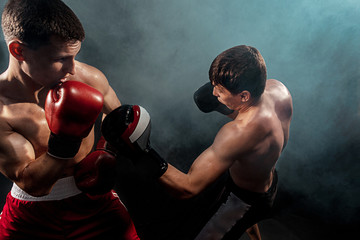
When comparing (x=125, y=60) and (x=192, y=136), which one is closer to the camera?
(x=125, y=60)

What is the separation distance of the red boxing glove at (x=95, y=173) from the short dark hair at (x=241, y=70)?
84cm

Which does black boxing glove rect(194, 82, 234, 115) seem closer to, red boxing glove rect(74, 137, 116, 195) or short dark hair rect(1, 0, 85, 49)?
red boxing glove rect(74, 137, 116, 195)

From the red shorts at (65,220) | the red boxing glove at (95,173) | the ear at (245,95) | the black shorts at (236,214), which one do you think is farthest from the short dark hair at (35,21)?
the black shorts at (236,214)

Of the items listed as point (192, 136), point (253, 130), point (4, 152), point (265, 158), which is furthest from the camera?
point (192, 136)

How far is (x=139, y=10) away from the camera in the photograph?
2400mm

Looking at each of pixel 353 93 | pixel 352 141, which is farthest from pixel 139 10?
pixel 352 141

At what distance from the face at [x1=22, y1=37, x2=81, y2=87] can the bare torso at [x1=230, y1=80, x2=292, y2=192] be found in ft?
3.20

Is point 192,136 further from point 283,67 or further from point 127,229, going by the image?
point 127,229

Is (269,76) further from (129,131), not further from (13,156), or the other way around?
(13,156)

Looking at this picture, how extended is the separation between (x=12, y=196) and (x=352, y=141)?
318 cm

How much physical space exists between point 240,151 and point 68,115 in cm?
94

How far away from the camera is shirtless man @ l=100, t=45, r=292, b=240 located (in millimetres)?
1396

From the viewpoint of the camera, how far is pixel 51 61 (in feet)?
3.80

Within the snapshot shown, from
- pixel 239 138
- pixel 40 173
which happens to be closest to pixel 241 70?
pixel 239 138
